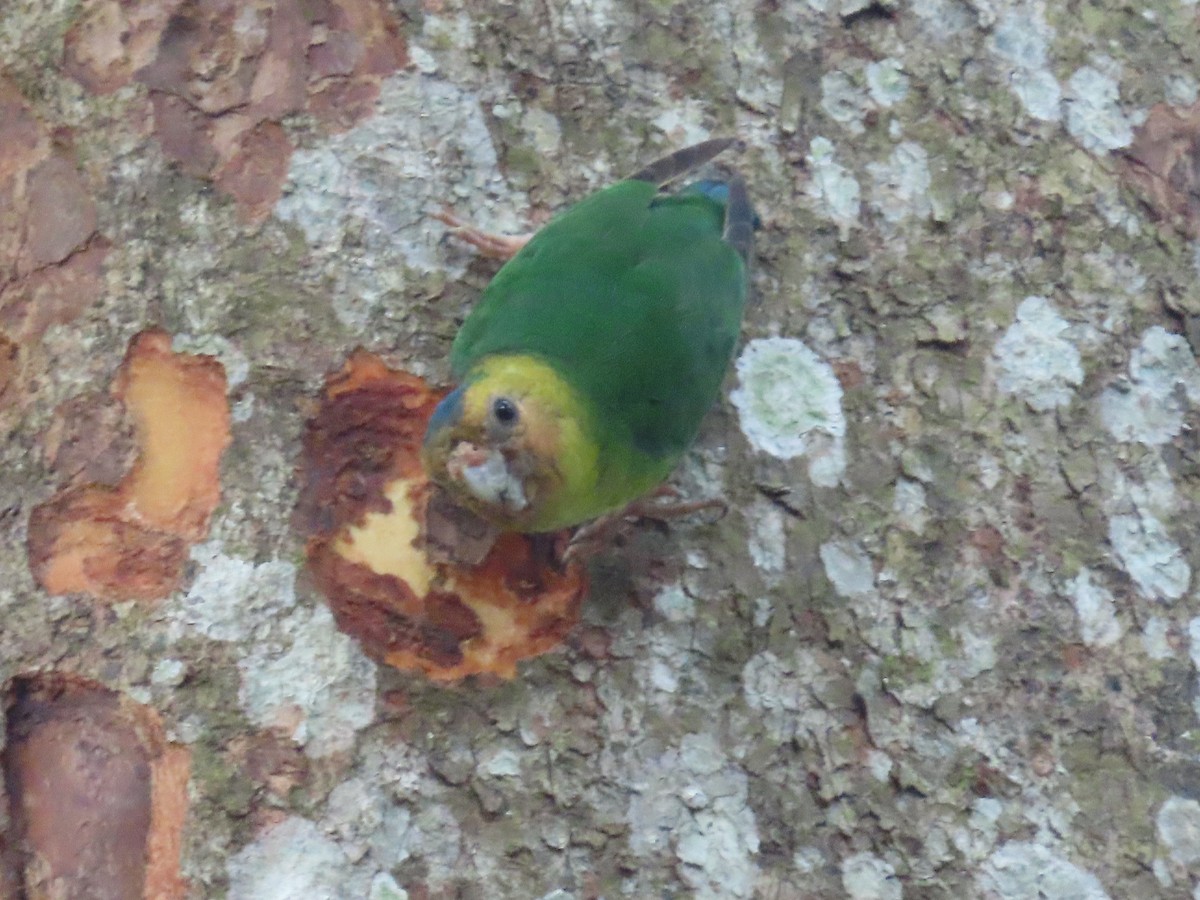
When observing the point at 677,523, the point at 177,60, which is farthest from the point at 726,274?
the point at 177,60

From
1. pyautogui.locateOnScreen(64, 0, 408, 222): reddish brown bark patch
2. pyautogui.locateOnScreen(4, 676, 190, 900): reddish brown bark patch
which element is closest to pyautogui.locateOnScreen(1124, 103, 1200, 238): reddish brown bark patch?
pyautogui.locateOnScreen(64, 0, 408, 222): reddish brown bark patch

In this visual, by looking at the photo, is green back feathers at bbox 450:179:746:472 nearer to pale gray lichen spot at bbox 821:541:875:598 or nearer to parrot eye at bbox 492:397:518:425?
parrot eye at bbox 492:397:518:425

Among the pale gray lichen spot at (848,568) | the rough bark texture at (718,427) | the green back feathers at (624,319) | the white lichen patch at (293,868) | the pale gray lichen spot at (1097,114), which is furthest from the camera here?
the pale gray lichen spot at (1097,114)

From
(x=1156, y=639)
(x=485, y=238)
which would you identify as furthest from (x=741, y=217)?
(x=1156, y=639)

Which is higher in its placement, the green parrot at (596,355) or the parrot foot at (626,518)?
the green parrot at (596,355)

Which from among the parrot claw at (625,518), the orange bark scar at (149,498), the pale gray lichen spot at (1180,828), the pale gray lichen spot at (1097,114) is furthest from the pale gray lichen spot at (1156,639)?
the orange bark scar at (149,498)

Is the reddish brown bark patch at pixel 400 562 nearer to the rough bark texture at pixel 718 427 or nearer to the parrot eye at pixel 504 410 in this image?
the rough bark texture at pixel 718 427

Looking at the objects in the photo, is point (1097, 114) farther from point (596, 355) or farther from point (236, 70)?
point (236, 70)
